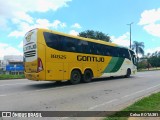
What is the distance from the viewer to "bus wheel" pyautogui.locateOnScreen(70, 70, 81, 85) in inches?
663

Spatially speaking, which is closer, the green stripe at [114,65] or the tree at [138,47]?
the green stripe at [114,65]

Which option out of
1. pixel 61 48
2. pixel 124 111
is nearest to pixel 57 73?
pixel 61 48

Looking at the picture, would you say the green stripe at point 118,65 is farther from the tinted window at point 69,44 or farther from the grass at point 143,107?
the grass at point 143,107

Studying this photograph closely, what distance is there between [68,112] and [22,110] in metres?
1.47

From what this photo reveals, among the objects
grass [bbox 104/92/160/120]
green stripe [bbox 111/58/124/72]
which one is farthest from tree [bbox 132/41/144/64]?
grass [bbox 104/92/160/120]

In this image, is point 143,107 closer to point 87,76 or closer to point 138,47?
point 87,76

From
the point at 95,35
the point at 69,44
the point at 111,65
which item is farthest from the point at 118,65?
the point at 95,35

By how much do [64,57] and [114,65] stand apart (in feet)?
21.9

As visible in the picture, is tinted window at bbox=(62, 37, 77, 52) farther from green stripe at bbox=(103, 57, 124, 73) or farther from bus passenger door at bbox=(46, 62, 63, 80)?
green stripe at bbox=(103, 57, 124, 73)

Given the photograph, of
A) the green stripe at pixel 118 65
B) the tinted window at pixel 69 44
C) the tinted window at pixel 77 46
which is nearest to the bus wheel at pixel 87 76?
the tinted window at pixel 77 46

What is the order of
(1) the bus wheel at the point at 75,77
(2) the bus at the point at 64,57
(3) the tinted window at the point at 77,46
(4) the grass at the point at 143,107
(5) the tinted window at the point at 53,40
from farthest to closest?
1. (1) the bus wheel at the point at 75,77
2. (3) the tinted window at the point at 77,46
3. (5) the tinted window at the point at 53,40
4. (2) the bus at the point at 64,57
5. (4) the grass at the point at 143,107

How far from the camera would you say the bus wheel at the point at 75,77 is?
55.2 ft

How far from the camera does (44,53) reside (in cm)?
1475

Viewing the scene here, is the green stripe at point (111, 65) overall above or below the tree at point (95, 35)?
below
